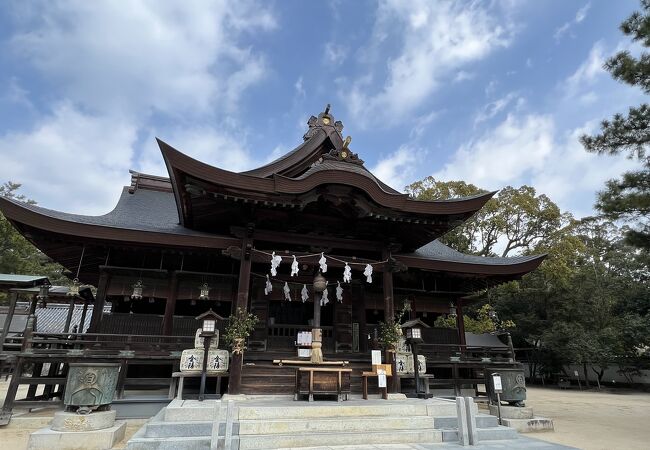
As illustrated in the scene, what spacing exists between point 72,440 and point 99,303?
4.80 metres

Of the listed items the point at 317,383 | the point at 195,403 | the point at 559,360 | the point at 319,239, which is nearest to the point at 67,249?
the point at 195,403

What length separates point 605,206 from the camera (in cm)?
962

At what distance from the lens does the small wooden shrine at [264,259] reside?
376 inches

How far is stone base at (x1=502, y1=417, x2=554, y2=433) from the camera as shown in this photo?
9398 mm

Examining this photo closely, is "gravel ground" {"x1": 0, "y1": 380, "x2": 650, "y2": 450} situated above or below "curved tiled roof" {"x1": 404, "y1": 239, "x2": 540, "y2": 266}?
below

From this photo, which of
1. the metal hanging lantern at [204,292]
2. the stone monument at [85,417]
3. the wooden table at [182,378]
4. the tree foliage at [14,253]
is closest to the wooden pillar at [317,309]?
the wooden table at [182,378]

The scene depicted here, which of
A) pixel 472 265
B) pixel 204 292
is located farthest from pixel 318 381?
pixel 472 265

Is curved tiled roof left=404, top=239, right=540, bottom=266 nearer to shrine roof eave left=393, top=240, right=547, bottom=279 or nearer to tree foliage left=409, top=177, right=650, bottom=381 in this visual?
shrine roof eave left=393, top=240, right=547, bottom=279

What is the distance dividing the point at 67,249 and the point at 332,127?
9.41 metres

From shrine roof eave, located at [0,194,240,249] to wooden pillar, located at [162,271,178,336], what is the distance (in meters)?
1.76

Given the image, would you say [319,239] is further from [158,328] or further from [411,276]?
[158,328]

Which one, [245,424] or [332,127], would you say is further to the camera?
[332,127]

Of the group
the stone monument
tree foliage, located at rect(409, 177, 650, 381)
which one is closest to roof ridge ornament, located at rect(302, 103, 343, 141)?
the stone monument

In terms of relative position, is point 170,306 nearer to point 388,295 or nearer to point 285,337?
point 285,337
